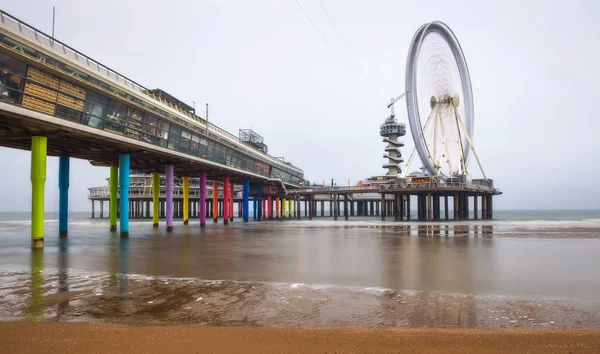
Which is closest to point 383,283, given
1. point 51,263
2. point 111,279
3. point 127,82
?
point 111,279

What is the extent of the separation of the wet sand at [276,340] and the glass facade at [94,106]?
17814 mm

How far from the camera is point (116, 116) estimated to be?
28.5m

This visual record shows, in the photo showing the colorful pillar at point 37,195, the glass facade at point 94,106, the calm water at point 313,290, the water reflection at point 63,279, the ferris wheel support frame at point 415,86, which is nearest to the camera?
the calm water at point 313,290

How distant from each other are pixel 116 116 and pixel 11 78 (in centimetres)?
877

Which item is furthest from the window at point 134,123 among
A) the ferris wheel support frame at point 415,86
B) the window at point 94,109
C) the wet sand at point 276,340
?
the ferris wheel support frame at point 415,86

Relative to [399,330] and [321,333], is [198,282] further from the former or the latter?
[399,330]

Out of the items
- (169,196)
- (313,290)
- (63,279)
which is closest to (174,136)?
(169,196)

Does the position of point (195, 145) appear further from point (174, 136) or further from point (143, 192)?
point (143, 192)

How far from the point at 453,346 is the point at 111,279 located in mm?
9638

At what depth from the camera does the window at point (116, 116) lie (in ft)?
90.7

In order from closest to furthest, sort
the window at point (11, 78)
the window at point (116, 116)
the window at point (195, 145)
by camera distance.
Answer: the window at point (11, 78) < the window at point (116, 116) < the window at point (195, 145)

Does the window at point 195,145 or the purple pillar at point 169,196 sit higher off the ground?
the window at point 195,145

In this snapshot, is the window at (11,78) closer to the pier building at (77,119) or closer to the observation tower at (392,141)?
the pier building at (77,119)

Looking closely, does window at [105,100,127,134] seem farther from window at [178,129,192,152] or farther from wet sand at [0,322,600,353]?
wet sand at [0,322,600,353]
